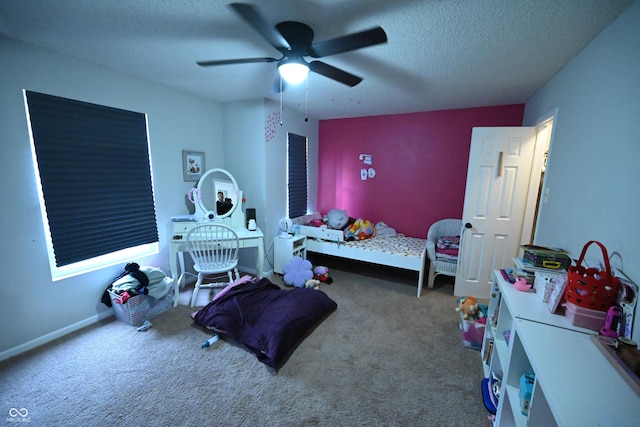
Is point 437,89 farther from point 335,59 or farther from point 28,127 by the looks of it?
point 28,127

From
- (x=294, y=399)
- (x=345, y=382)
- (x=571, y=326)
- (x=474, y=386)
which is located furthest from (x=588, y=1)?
(x=294, y=399)

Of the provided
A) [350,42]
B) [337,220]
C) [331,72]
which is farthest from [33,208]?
[337,220]

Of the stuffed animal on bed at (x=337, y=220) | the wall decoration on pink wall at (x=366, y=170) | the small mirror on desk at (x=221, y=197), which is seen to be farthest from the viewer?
the wall decoration on pink wall at (x=366, y=170)

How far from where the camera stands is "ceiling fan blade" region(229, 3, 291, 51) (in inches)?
44.8

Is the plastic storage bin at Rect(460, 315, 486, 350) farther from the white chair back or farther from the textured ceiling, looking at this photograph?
Answer: the white chair back

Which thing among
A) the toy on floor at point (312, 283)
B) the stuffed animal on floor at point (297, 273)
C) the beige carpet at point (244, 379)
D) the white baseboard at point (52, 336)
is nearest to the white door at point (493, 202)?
the beige carpet at point (244, 379)

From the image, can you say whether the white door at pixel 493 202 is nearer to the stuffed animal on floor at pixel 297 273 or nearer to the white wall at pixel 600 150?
the white wall at pixel 600 150

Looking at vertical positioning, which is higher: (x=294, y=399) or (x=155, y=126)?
(x=155, y=126)

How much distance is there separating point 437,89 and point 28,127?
3495mm

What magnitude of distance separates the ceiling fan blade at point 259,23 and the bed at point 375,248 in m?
2.31

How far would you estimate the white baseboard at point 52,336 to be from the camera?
1859mm

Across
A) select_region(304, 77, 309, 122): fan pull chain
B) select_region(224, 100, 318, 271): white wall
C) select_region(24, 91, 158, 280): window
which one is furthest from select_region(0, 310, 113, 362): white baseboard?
select_region(304, 77, 309, 122): fan pull chain

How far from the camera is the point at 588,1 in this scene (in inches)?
48.6

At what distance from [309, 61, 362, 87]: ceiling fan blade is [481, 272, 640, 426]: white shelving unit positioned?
171 centimetres
